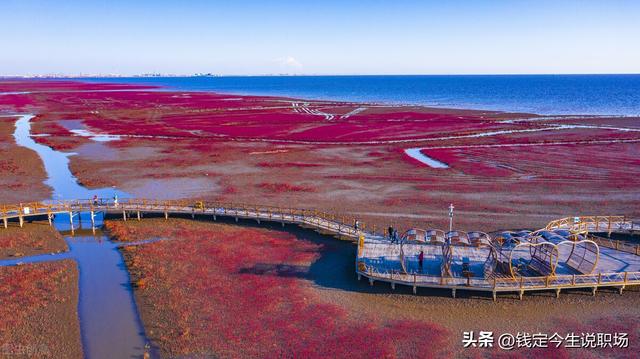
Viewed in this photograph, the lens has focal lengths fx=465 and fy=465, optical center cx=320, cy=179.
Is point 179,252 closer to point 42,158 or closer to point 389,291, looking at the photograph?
point 389,291

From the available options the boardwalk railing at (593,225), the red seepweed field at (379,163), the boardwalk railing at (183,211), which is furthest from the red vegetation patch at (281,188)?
the boardwalk railing at (593,225)

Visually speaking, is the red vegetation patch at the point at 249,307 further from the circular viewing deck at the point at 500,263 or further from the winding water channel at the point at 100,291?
the circular viewing deck at the point at 500,263

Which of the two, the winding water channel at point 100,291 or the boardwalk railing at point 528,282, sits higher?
the boardwalk railing at point 528,282

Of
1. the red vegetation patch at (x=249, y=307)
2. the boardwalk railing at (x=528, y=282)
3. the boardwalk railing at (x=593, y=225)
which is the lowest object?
the red vegetation patch at (x=249, y=307)

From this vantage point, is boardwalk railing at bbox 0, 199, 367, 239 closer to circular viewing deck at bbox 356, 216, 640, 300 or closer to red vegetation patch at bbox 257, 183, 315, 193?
circular viewing deck at bbox 356, 216, 640, 300

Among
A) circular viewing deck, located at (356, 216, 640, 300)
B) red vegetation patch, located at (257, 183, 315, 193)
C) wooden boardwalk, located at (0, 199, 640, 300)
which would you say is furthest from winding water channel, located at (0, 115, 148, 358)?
red vegetation patch, located at (257, 183, 315, 193)

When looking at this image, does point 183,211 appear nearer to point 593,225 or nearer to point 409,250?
point 409,250
